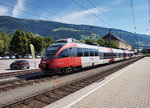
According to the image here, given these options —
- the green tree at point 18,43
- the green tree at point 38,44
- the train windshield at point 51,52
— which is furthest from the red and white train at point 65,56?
the green tree at point 38,44

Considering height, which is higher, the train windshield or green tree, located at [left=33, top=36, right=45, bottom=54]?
green tree, located at [left=33, top=36, right=45, bottom=54]

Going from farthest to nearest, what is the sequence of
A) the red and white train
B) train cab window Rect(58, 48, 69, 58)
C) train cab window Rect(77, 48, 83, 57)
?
train cab window Rect(77, 48, 83, 57) < train cab window Rect(58, 48, 69, 58) < the red and white train

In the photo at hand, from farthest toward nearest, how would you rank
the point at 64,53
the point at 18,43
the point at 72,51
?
the point at 18,43, the point at 72,51, the point at 64,53

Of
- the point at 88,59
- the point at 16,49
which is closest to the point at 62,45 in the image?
the point at 88,59

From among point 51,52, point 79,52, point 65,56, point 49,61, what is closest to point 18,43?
point 79,52

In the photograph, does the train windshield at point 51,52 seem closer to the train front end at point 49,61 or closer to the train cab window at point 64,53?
the train front end at point 49,61

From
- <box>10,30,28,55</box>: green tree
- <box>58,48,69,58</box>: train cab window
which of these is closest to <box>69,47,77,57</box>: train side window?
<box>58,48,69,58</box>: train cab window

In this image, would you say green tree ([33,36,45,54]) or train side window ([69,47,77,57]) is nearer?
train side window ([69,47,77,57])

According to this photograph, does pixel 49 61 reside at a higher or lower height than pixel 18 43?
lower

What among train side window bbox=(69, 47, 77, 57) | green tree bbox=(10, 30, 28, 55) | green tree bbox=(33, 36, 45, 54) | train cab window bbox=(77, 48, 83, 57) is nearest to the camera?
train side window bbox=(69, 47, 77, 57)

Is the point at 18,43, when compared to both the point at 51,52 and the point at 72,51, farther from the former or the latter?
the point at 51,52

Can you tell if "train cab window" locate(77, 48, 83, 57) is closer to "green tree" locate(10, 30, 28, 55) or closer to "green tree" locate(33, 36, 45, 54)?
"green tree" locate(10, 30, 28, 55)

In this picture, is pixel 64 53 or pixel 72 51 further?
pixel 72 51

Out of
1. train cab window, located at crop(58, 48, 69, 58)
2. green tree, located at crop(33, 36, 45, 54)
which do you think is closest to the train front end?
train cab window, located at crop(58, 48, 69, 58)
